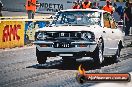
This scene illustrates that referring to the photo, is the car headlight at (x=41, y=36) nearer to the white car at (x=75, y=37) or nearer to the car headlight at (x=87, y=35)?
the white car at (x=75, y=37)

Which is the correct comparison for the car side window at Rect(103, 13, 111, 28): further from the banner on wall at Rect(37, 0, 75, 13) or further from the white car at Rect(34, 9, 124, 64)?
the banner on wall at Rect(37, 0, 75, 13)

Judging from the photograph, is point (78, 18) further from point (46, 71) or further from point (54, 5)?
point (54, 5)

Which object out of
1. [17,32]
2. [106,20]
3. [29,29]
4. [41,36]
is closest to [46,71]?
[41,36]

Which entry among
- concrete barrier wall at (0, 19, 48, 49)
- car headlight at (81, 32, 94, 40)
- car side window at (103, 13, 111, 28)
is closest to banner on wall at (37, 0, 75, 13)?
concrete barrier wall at (0, 19, 48, 49)

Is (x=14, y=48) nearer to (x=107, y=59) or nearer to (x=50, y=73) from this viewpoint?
(x=107, y=59)

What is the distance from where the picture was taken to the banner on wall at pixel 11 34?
62.3 feet

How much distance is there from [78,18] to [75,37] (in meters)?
1.24

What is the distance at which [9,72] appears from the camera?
11258 millimetres

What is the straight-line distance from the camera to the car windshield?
43.4ft

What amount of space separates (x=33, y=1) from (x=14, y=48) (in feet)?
22.9

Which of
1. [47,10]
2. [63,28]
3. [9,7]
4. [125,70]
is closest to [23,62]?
[63,28]

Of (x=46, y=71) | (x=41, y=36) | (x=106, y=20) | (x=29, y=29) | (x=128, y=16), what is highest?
(x=106, y=20)

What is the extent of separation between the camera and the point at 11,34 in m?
19.6

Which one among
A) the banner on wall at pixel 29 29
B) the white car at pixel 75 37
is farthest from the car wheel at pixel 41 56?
the banner on wall at pixel 29 29
